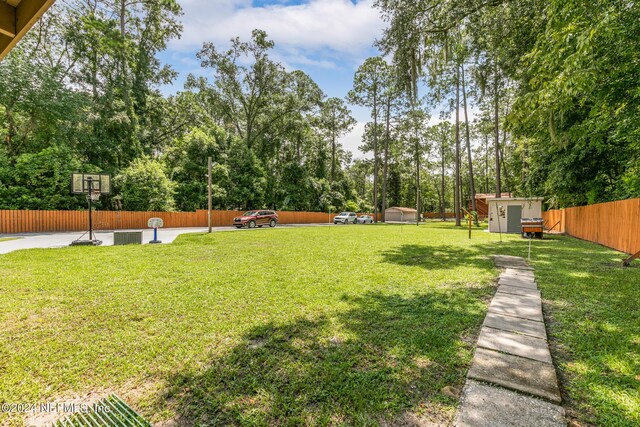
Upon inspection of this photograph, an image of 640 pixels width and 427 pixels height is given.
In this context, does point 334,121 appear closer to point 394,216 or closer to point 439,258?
point 394,216

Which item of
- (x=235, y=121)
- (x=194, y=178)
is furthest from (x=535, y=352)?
(x=235, y=121)

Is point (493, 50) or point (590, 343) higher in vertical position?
point (493, 50)

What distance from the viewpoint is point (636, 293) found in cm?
447

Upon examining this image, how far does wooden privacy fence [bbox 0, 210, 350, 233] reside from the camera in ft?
50.0

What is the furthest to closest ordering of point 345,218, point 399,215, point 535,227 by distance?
point 399,215
point 345,218
point 535,227

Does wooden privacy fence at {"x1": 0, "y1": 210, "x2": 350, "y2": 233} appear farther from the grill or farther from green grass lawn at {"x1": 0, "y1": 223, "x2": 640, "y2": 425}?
the grill

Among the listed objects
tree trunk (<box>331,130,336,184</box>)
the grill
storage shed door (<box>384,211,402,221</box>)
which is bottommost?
storage shed door (<box>384,211,402,221</box>)

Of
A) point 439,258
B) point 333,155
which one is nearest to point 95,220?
point 439,258

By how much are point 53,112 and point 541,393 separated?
23.7 metres

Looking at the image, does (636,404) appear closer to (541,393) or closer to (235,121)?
(541,393)

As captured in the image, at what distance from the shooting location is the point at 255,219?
22.1 m

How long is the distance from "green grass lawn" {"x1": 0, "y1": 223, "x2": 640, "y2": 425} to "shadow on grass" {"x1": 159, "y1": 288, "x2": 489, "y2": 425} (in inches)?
0.5

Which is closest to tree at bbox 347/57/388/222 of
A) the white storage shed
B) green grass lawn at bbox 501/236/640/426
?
the white storage shed

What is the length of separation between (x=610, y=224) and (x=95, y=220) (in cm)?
2514
